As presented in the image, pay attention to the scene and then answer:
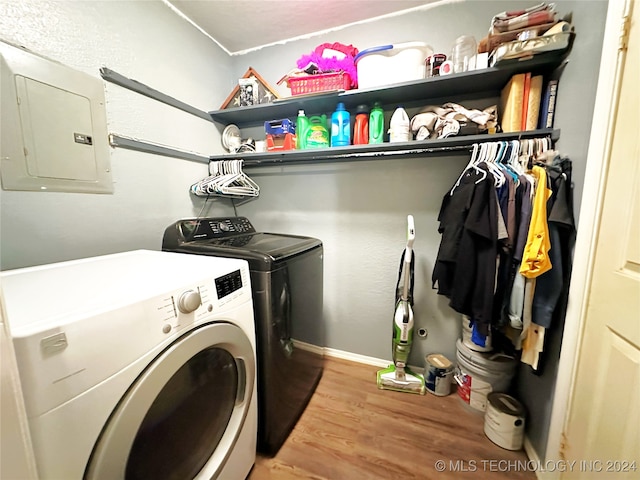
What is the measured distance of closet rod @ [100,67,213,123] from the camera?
1.22 metres

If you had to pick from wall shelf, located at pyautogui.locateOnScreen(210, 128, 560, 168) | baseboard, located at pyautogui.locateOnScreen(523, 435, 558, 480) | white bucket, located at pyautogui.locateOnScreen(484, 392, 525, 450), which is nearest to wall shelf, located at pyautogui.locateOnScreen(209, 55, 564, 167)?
wall shelf, located at pyautogui.locateOnScreen(210, 128, 560, 168)

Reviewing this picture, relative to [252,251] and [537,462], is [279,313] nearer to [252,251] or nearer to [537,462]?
[252,251]

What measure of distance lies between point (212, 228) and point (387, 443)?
60.8 inches

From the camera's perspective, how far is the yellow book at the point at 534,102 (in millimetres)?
1178

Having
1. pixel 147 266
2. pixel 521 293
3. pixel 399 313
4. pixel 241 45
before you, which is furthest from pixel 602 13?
pixel 241 45

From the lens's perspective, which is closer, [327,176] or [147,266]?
[147,266]

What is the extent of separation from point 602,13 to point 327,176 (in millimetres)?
1389

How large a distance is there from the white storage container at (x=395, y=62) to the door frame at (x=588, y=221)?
0.73m

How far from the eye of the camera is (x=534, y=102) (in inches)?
46.9

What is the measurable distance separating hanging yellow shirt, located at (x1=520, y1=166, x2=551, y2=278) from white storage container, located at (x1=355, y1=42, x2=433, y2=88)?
852 mm

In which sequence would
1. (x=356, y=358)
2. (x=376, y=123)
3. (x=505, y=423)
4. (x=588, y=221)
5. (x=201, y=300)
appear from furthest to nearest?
(x=356, y=358), (x=376, y=123), (x=505, y=423), (x=588, y=221), (x=201, y=300)

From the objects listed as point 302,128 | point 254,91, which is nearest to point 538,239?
point 302,128

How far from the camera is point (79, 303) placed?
56cm

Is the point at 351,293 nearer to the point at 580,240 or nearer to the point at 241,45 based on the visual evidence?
the point at 580,240
